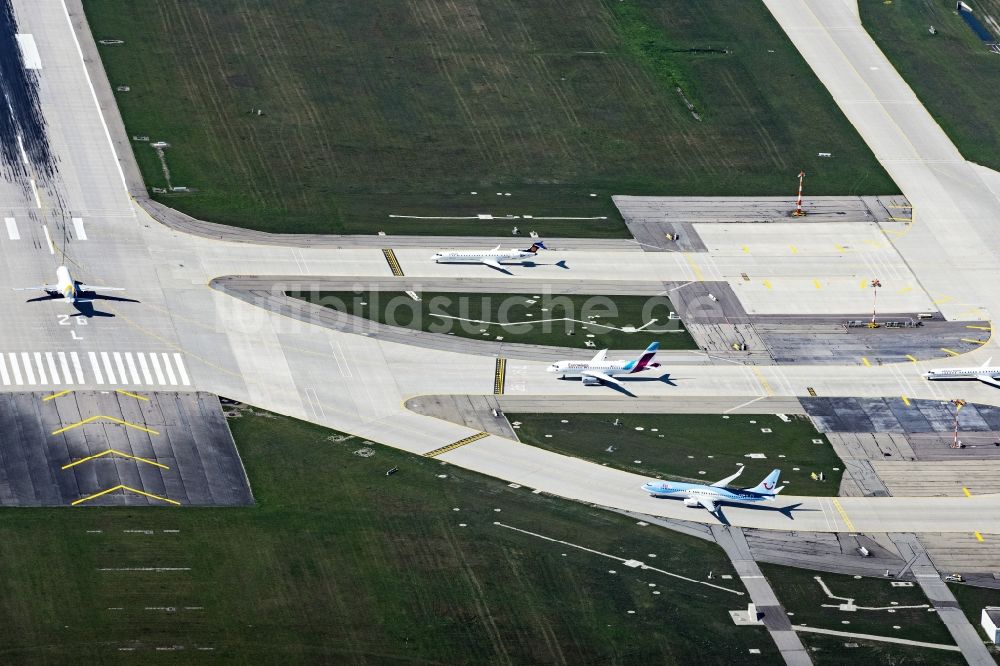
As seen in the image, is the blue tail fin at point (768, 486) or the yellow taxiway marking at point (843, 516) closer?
the yellow taxiway marking at point (843, 516)

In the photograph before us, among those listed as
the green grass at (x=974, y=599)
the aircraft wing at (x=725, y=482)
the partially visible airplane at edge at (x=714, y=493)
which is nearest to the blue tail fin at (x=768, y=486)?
the partially visible airplane at edge at (x=714, y=493)

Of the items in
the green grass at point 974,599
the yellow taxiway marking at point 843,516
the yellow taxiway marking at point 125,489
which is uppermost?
the yellow taxiway marking at point 125,489

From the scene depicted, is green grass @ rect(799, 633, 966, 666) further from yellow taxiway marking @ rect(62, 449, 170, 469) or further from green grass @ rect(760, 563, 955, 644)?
yellow taxiway marking @ rect(62, 449, 170, 469)

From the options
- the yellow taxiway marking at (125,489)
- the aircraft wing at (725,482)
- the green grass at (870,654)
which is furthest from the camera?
the aircraft wing at (725,482)

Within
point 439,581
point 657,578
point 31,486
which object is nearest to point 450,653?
point 439,581

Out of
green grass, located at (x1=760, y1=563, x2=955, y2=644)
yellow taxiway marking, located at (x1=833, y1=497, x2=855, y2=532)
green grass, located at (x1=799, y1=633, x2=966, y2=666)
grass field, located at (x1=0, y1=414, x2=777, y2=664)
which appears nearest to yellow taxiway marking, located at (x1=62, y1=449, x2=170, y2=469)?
grass field, located at (x1=0, y1=414, x2=777, y2=664)

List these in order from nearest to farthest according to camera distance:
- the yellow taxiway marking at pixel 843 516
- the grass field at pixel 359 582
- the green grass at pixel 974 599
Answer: the grass field at pixel 359 582, the green grass at pixel 974 599, the yellow taxiway marking at pixel 843 516

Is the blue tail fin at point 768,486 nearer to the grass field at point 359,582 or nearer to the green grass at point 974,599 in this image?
the grass field at point 359,582

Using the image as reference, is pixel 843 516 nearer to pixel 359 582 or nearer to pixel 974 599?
pixel 974 599
